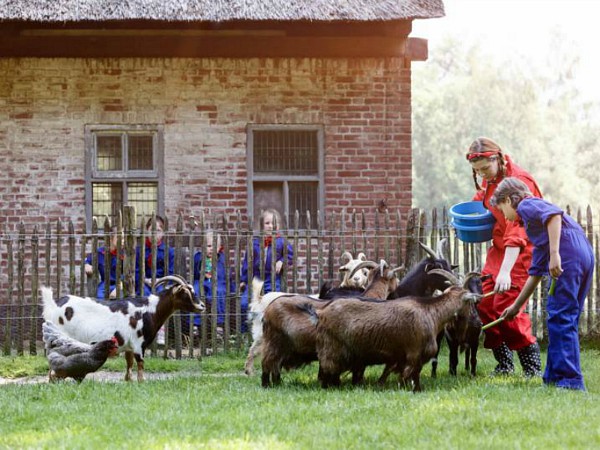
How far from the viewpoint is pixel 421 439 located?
638 cm

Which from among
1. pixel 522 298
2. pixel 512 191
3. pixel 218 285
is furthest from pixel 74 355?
pixel 512 191

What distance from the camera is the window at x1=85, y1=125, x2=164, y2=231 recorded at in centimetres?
1426

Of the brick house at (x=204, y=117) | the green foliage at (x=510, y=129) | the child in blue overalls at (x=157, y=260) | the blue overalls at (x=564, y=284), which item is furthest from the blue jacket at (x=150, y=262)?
the green foliage at (x=510, y=129)

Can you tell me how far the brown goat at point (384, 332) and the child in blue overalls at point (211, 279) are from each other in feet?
12.6

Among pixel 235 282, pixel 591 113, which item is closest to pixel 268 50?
pixel 235 282

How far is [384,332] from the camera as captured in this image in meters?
8.45

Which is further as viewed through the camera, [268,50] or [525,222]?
[268,50]

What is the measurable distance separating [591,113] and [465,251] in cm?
4750

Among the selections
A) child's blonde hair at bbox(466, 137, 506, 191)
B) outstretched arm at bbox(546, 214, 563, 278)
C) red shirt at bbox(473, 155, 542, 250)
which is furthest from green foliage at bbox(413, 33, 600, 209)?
outstretched arm at bbox(546, 214, 563, 278)

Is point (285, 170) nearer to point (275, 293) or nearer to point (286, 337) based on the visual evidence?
point (275, 293)

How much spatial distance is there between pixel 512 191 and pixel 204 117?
22.2 feet

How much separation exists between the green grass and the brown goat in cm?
24

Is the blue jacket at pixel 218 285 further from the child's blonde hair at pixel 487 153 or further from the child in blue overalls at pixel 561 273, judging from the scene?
the child in blue overalls at pixel 561 273

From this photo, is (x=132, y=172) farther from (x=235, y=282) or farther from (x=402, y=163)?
(x=402, y=163)
